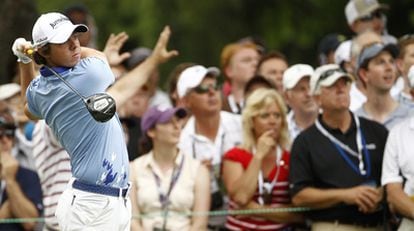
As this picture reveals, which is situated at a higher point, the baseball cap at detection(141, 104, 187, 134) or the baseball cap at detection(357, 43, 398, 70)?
the baseball cap at detection(357, 43, 398, 70)

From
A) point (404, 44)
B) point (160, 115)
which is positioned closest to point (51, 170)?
point (160, 115)

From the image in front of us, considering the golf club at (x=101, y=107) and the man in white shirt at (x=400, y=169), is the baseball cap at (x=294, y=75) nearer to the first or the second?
the man in white shirt at (x=400, y=169)

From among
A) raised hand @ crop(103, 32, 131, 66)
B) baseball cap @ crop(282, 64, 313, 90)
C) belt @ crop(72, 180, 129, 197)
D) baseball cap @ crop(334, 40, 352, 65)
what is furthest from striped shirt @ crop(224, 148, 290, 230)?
belt @ crop(72, 180, 129, 197)

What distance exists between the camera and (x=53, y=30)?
33.6 feet

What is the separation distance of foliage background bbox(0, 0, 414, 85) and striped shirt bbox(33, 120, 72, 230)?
8.66m

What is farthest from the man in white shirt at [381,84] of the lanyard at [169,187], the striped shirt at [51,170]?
the striped shirt at [51,170]

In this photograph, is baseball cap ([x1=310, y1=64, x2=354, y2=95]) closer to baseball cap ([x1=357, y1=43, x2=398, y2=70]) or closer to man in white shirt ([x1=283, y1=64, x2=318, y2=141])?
baseball cap ([x1=357, y1=43, x2=398, y2=70])

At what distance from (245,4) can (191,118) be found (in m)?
9.24

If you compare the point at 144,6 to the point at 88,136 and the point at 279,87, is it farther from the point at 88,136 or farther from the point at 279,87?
the point at 88,136

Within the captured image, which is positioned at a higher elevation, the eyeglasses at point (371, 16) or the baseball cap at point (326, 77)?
the eyeglasses at point (371, 16)

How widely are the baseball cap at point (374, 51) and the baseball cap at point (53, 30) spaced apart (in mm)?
3452

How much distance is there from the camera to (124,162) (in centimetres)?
1059

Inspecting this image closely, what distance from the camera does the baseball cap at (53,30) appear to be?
10.2 metres

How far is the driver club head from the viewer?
32.6 ft
